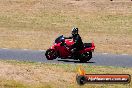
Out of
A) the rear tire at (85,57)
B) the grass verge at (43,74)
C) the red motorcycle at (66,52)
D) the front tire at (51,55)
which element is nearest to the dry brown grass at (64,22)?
the rear tire at (85,57)

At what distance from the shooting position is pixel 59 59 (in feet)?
77.3

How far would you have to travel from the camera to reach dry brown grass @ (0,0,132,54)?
102 ft

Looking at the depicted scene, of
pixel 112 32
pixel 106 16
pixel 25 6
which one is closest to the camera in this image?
pixel 112 32

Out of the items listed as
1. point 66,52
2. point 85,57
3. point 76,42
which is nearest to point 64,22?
point 66,52

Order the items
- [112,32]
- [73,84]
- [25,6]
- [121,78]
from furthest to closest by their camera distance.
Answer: [25,6], [112,32], [73,84], [121,78]

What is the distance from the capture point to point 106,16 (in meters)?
43.3

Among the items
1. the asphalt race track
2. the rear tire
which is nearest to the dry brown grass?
the asphalt race track

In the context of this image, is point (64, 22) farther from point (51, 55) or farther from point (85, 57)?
point (85, 57)

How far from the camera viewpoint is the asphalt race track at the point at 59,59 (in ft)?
74.7

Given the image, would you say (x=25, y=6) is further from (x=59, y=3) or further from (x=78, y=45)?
(x=78, y=45)

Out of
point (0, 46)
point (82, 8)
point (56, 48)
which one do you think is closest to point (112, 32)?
point (82, 8)

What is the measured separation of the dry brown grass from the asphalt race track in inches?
85.1

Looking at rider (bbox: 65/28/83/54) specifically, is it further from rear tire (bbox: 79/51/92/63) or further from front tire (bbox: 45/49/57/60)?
front tire (bbox: 45/49/57/60)

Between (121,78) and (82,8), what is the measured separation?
33658mm
